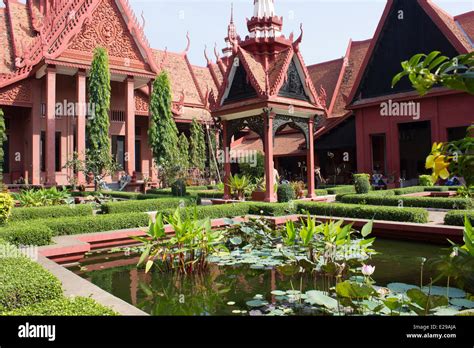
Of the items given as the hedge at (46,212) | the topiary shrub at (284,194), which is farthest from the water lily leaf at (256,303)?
the topiary shrub at (284,194)

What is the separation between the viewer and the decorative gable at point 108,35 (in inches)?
815

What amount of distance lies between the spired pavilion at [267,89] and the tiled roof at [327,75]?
13.7 metres

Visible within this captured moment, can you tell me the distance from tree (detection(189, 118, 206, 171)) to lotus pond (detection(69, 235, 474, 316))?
1777cm

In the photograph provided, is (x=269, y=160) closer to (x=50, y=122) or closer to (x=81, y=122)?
(x=81, y=122)

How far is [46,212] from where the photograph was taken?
32.1 ft

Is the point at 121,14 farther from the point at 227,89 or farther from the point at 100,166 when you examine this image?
the point at 227,89

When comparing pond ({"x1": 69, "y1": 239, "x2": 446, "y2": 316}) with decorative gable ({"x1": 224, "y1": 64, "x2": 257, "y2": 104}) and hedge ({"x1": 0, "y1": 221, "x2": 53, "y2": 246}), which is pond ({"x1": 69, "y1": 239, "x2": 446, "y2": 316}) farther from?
decorative gable ({"x1": 224, "y1": 64, "x2": 257, "y2": 104})

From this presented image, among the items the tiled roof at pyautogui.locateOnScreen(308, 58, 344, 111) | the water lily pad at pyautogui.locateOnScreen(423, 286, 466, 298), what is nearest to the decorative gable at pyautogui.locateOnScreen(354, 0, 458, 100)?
the tiled roof at pyautogui.locateOnScreen(308, 58, 344, 111)

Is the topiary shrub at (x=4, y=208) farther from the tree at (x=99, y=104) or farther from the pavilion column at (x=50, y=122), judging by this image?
the pavilion column at (x=50, y=122)

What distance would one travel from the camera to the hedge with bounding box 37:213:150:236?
8023mm

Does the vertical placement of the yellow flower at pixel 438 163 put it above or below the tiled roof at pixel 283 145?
below

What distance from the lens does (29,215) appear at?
9547mm
